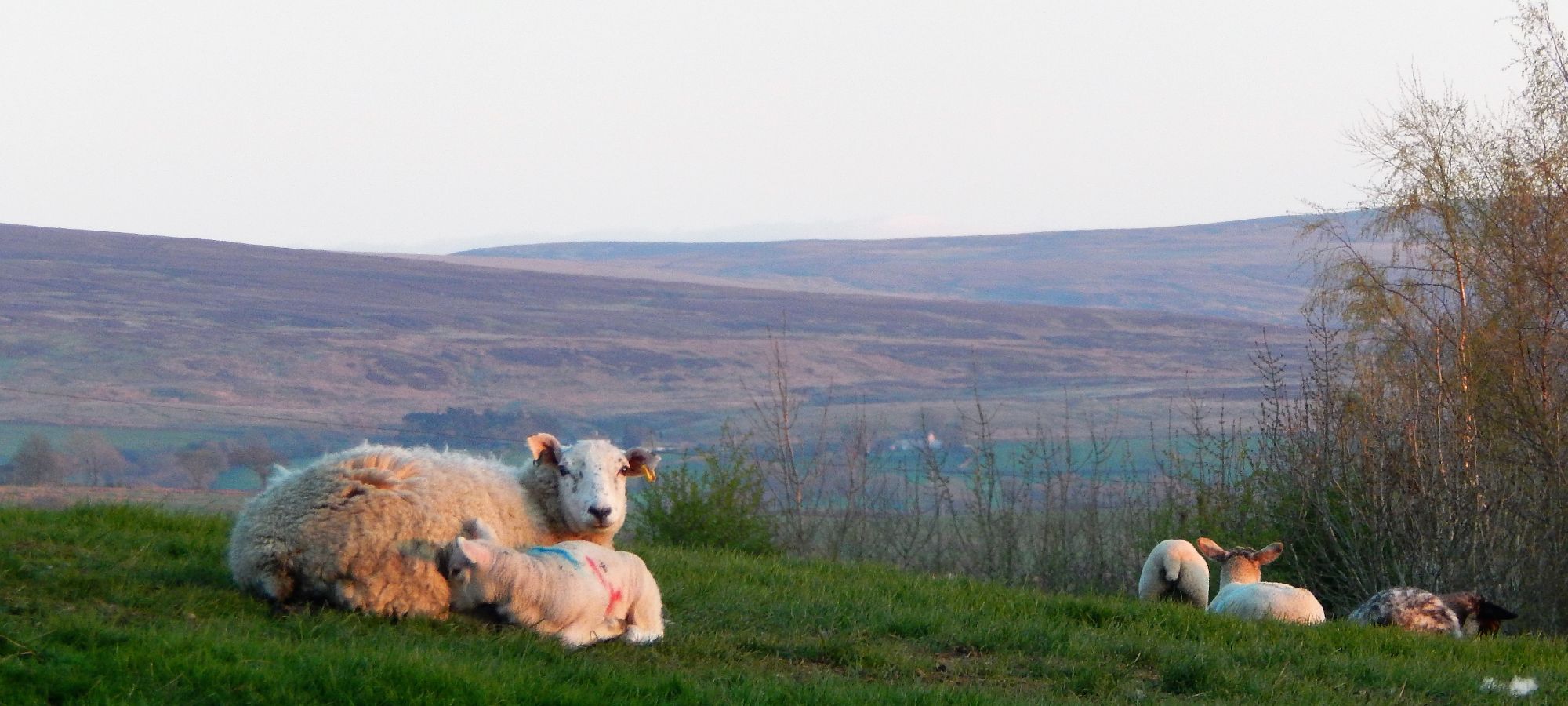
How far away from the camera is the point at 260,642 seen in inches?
268

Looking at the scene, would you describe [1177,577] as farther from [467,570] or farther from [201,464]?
[201,464]

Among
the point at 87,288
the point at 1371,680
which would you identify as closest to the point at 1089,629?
the point at 1371,680

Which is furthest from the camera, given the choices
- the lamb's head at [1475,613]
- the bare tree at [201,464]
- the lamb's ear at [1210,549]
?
the bare tree at [201,464]

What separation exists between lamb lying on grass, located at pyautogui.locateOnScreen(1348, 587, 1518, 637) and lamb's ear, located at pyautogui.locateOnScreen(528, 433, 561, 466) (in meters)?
6.66

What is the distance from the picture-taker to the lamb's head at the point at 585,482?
9188 mm

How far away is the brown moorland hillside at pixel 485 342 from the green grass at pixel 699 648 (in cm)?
6484

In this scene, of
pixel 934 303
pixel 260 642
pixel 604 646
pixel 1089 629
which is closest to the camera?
pixel 260 642

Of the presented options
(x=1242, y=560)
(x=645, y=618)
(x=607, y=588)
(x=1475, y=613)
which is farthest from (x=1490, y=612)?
(x=607, y=588)

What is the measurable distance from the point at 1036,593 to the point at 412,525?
531cm

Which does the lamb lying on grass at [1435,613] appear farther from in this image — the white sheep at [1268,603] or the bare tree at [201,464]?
the bare tree at [201,464]

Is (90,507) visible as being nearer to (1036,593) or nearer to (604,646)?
(604,646)

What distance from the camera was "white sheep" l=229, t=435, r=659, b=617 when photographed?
7.83 m

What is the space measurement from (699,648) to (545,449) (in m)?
2.07

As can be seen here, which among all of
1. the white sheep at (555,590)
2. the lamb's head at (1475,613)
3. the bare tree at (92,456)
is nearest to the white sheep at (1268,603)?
the lamb's head at (1475,613)
